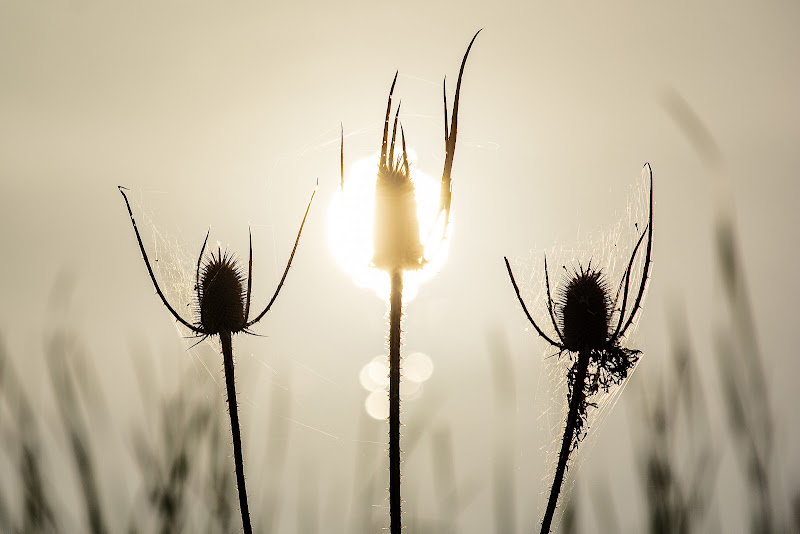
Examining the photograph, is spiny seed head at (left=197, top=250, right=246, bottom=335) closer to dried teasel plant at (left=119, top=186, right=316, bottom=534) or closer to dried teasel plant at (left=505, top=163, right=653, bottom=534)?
dried teasel plant at (left=119, top=186, right=316, bottom=534)

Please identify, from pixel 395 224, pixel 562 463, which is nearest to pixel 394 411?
pixel 562 463

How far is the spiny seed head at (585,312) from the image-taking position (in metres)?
3.44

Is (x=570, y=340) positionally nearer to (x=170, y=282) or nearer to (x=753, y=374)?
(x=753, y=374)

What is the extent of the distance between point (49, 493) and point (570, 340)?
276 centimetres

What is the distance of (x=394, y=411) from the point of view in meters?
2.73

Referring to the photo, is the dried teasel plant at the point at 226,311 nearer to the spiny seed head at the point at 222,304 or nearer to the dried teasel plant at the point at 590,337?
the spiny seed head at the point at 222,304

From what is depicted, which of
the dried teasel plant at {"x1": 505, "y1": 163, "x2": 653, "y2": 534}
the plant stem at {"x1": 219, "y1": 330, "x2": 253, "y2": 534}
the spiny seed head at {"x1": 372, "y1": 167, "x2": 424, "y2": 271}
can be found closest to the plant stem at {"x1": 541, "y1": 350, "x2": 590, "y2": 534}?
the dried teasel plant at {"x1": 505, "y1": 163, "x2": 653, "y2": 534}

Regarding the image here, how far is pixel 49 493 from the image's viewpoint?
397 cm

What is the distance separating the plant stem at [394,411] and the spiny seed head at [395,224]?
17 centimetres

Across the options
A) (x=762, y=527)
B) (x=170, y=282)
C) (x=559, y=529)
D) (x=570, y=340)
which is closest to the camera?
(x=762, y=527)

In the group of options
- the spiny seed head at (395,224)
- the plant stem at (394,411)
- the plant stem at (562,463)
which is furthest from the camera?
the spiny seed head at (395,224)

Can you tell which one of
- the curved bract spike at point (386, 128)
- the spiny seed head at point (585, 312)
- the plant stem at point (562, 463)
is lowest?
the plant stem at point (562, 463)

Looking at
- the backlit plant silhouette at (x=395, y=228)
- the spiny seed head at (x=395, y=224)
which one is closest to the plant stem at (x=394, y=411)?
the backlit plant silhouette at (x=395, y=228)

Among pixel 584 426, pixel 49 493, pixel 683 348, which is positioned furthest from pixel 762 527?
pixel 49 493
